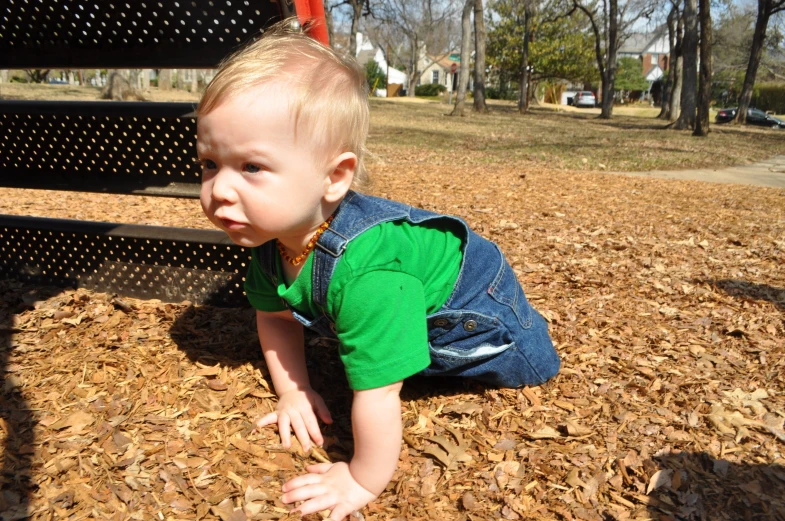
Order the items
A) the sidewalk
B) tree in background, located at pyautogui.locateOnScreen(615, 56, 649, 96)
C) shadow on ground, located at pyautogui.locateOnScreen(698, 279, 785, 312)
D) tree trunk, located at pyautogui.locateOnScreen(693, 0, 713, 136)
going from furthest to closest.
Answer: tree in background, located at pyautogui.locateOnScreen(615, 56, 649, 96)
tree trunk, located at pyautogui.locateOnScreen(693, 0, 713, 136)
the sidewalk
shadow on ground, located at pyautogui.locateOnScreen(698, 279, 785, 312)

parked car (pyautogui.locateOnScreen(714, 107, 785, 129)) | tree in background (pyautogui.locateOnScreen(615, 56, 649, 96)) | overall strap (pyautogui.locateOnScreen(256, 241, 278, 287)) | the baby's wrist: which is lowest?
the baby's wrist

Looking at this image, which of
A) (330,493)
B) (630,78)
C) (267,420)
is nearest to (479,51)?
(267,420)

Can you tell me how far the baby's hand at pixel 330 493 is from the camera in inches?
71.4

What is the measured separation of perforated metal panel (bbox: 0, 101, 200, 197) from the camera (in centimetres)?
270

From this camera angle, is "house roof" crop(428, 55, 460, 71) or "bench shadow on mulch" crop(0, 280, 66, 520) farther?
"house roof" crop(428, 55, 460, 71)

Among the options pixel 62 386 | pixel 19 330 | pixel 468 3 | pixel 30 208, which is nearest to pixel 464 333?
pixel 62 386

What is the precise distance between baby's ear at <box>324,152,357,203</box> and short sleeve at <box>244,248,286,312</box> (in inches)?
19.4

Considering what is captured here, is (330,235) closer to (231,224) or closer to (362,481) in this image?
(231,224)

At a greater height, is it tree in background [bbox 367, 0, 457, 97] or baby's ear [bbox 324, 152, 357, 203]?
tree in background [bbox 367, 0, 457, 97]

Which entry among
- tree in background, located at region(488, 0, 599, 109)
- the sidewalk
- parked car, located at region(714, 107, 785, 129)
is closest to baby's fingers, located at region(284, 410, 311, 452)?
the sidewalk

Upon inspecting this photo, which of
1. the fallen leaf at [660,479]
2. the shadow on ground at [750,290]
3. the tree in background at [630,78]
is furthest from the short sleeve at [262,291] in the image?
the tree in background at [630,78]

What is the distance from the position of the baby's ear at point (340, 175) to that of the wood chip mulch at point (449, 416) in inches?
32.9

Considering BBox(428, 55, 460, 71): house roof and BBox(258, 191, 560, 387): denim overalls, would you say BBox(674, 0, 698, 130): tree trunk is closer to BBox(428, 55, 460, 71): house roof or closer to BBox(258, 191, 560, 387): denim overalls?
BBox(258, 191, 560, 387): denim overalls

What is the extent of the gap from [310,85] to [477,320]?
958 millimetres
